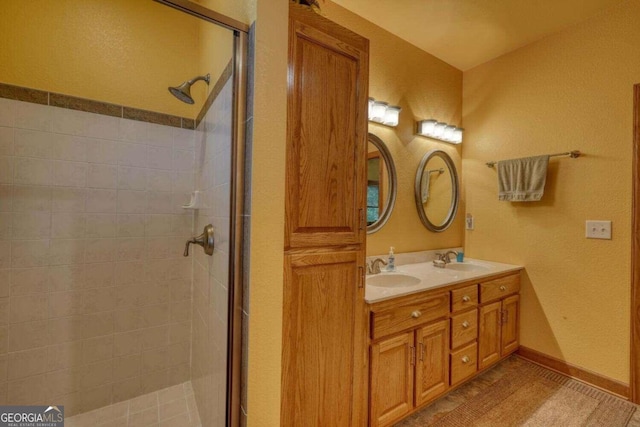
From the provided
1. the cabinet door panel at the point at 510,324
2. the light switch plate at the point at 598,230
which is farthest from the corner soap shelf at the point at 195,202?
the light switch plate at the point at 598,230

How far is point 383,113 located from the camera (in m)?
2.06

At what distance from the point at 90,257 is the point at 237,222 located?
3.90ft

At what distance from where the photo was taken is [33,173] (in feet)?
4.77

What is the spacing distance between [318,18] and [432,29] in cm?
145

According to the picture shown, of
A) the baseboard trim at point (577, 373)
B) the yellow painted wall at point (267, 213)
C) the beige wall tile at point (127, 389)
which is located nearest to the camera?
the yellow painted wall at point (267, 213)

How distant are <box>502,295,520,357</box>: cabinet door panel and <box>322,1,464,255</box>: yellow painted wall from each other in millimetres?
649

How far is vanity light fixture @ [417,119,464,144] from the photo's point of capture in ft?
7.66

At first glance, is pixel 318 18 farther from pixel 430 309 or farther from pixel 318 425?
pixel 318 425

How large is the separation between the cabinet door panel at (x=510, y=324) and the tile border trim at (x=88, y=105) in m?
2.65

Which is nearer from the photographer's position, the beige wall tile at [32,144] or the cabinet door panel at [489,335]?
the beige wall tile at [32,144]

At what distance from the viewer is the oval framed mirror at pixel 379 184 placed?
210cm

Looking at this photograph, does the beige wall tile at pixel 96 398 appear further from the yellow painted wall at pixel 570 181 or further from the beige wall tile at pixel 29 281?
the yellow painted wall at pixel 570 181

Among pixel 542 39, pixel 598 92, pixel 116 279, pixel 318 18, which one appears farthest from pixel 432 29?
pixel 116 279

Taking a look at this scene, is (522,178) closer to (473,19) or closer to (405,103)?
(405,103)
